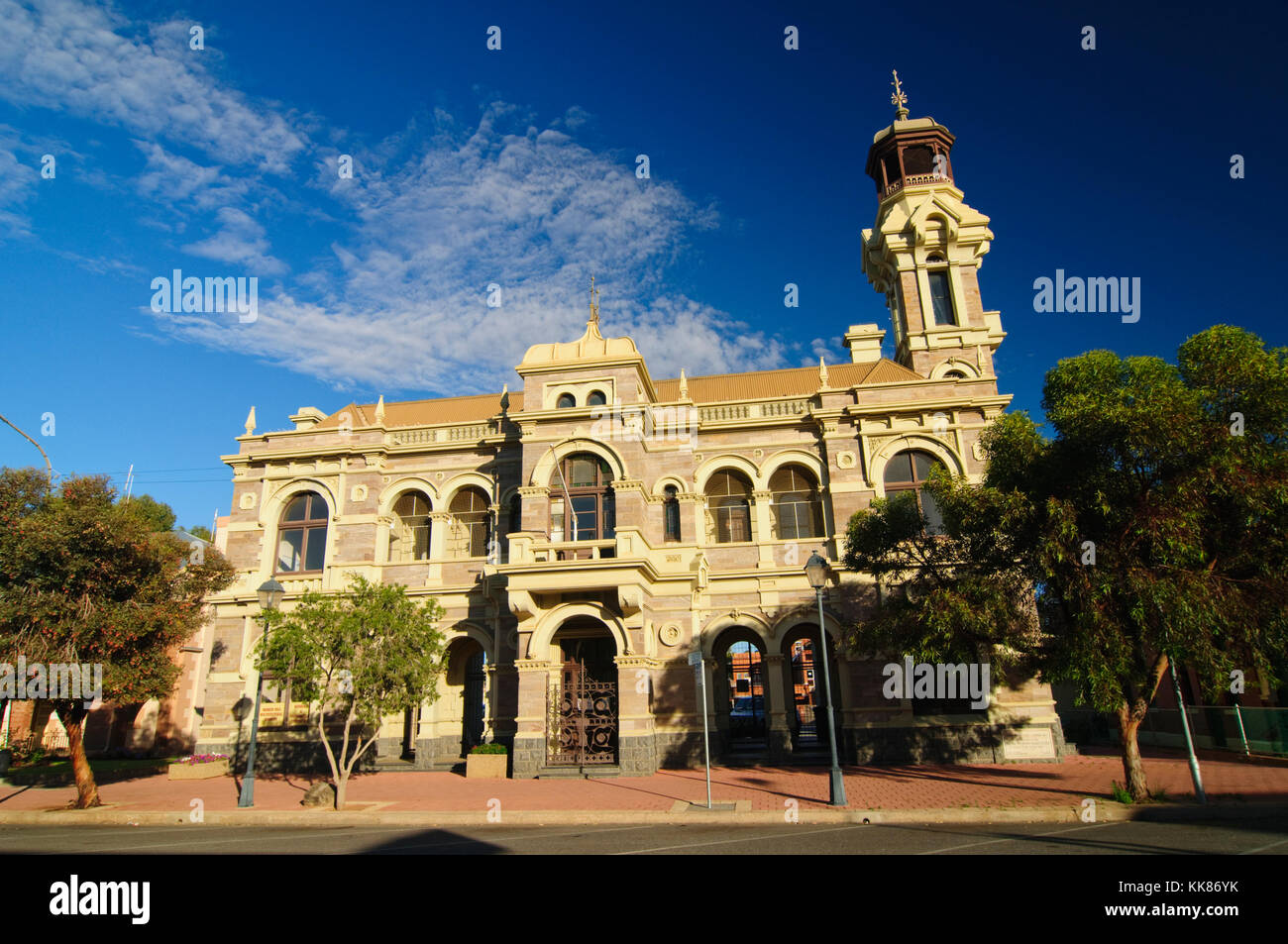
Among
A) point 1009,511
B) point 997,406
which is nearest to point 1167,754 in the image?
point 997,406

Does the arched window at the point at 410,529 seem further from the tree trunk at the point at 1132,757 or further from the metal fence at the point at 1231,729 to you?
the metal fence at the point at 1231,729

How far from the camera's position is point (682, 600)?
22.3m

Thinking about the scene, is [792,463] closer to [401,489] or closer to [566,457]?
[566,457]

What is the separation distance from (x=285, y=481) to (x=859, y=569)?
790 inches

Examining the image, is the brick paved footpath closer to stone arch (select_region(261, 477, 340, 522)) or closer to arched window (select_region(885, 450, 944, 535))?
arched window (select_region(885, 450, 944, 535))

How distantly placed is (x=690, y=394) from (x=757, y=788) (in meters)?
15.3

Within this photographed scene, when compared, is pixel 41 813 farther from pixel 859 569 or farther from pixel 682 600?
pixel 859 569

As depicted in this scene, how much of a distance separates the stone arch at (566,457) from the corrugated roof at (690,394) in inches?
183

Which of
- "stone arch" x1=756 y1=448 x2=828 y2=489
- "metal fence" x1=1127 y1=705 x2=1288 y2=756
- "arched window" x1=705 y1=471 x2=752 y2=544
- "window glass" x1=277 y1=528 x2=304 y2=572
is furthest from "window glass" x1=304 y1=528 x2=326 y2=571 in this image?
"metal fence" x1=1127 y1=705 x2=1288 y2=756

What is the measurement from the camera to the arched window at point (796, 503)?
2416 centimetres

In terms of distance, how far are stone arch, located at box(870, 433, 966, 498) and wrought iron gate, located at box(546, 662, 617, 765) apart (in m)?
10.4

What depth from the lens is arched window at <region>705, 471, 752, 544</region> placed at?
24594 millimetres

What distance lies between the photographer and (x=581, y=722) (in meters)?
20.3
